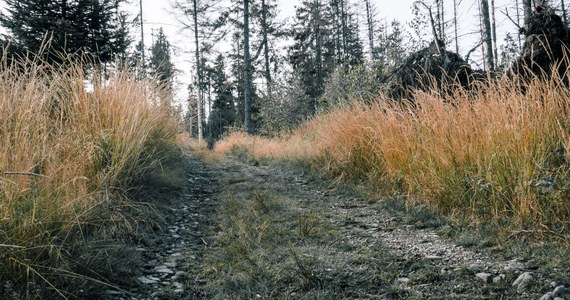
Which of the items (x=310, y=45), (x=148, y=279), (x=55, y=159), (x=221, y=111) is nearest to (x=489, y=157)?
(x=148, y=279)

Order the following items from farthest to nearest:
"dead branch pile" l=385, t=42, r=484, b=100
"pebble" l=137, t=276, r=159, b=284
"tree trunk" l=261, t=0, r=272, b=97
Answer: "tree trunk" l=261, t=0, r=272, b=97
"dead branch pile" l=385, t=42, r=484, b=100
"pebble" l=137, t=276, r=159, b=284

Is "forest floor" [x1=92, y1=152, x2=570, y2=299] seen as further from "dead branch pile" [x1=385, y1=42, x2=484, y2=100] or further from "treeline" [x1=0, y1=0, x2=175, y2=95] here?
"treeline" [x1=0, y1=0, x2=175, y2=95]

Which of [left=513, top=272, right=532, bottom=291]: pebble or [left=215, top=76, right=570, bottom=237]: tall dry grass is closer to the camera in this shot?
[left=513, top=272, right=532, bottom=291]: pebble

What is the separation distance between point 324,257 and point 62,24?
12697mm

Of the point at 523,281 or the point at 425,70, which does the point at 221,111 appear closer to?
the point at 425,70

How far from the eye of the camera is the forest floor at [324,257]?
Result: 2084 millimetres

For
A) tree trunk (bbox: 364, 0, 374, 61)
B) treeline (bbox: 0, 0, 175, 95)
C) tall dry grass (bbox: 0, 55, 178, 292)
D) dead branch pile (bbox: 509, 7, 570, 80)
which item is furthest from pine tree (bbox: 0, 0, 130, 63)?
tree trunk (bbox: 364, 0, 374, 61)

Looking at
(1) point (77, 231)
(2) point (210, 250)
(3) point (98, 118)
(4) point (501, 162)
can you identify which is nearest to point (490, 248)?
(4) point (501, 162)

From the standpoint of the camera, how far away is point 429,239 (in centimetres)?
293

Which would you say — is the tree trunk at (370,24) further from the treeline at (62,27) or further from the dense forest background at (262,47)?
the treeline at (62,27)

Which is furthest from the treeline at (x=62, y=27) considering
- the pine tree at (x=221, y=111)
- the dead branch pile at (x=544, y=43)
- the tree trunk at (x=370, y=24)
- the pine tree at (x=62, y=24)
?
the tree trunk at (x=370, y=24)

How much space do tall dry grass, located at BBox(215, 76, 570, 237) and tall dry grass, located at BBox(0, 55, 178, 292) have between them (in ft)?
9.20

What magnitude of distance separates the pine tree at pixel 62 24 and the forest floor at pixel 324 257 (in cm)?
944

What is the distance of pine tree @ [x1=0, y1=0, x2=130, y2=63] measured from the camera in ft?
38.8
